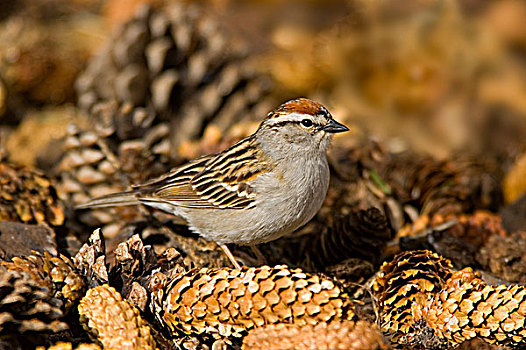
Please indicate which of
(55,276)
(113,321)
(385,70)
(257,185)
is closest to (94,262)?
(55,276)

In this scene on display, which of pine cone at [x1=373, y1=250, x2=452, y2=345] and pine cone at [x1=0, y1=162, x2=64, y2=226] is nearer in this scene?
pine cone at [x1=373, y1=250, x2=452, y2=345]

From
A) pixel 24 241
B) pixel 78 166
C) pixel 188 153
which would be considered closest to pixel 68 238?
pixel 24 241

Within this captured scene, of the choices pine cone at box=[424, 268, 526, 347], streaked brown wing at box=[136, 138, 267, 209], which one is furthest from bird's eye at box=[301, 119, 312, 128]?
pine cone at box=[424, 268, 526, 347]

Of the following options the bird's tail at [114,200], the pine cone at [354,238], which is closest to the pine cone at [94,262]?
the bird's tail at [114,200]

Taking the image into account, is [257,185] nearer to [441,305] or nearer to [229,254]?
[229,254]

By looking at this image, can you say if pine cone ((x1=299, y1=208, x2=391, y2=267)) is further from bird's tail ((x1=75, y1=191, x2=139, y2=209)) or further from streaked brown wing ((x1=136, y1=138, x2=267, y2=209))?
bird's tail ((x1=75, y1=191, x2=139, y2=209))

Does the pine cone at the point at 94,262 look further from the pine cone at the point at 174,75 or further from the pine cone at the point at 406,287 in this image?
the pine cone at the point at 174,75
